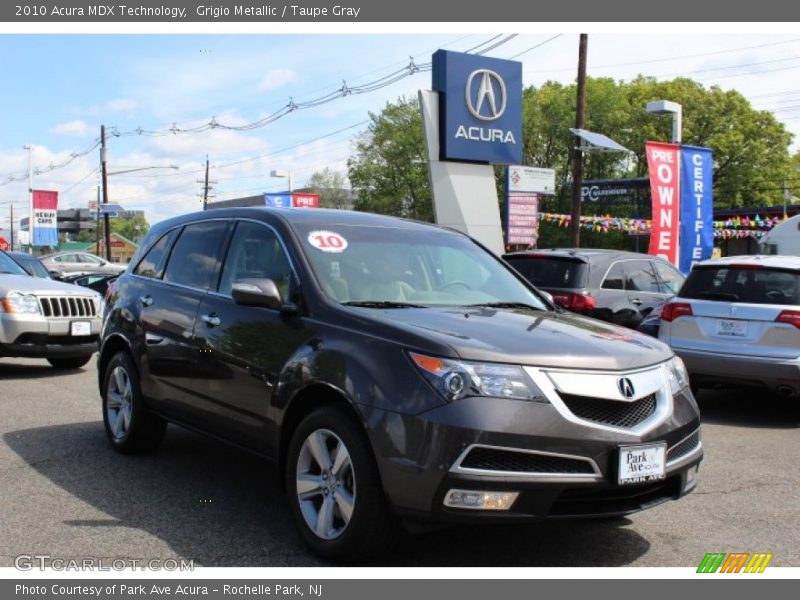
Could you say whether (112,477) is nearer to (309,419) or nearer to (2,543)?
(2,543)

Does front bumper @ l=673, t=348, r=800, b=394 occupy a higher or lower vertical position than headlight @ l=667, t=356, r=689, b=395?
lower

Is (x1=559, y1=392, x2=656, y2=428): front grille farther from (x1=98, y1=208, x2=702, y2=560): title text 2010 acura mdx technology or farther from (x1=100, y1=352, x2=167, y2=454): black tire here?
(x1=100, y1=352, x2=167, y2=454): black tire

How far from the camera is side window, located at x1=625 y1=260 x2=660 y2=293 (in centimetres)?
1115

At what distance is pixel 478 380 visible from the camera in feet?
11.6

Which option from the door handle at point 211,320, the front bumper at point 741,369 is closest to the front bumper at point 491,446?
the door handle at point 211,320

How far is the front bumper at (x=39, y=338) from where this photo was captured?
9.84 metres

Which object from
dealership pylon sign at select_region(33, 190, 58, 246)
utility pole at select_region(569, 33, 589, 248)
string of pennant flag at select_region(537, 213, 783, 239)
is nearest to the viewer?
utility pole at select_region(569, 33, 589, 248)

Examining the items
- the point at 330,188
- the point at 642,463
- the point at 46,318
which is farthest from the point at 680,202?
the point at 330,188

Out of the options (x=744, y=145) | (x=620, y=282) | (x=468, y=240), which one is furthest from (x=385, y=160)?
(x=468, y=240)

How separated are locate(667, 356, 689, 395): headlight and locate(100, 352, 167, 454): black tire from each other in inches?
143

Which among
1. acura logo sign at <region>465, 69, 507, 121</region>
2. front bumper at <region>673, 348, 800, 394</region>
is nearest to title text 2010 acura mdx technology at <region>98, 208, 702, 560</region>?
front bumper at <region>673, 348, 800, 394</region>

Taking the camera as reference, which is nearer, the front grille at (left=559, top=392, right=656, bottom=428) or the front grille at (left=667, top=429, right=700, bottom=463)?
the front grille at (left=559, top=392, right=656, bottom=428)

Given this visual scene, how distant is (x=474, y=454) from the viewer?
345 centimetres

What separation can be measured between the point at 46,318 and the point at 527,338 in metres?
8.02
